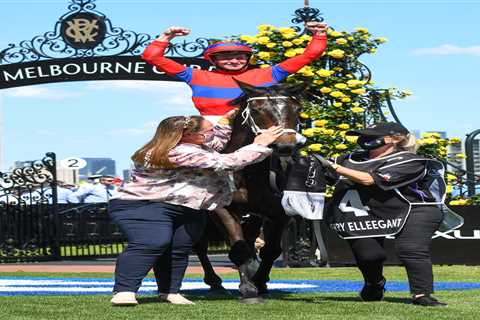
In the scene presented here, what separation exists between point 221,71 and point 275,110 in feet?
6.13

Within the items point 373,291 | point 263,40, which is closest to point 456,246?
point 263,40

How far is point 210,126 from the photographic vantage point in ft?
26.4

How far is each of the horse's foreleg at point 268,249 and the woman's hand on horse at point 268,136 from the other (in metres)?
1.48

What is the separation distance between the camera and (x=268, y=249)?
938 cm

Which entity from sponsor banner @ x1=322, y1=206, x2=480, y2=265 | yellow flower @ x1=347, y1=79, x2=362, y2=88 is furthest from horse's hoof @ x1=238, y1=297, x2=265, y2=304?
yellow flower @ x1=347, y1=79, x2=362, y2=88

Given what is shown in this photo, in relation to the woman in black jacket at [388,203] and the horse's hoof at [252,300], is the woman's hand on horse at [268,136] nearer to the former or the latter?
the woman in black jacket at [388,203]

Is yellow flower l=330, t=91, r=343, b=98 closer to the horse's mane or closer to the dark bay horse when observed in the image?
the dark bay horse

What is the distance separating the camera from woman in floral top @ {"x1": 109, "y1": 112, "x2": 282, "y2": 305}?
767 cm

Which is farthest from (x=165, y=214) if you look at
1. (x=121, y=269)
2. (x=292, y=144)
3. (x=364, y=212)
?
(x=364, y=212)

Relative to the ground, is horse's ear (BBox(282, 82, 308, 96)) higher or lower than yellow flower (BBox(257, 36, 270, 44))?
lower

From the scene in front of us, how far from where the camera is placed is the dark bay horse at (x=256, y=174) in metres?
8.03

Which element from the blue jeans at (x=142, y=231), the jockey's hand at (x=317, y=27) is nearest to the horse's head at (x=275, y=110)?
the blue jeans at (x=142, y=231)

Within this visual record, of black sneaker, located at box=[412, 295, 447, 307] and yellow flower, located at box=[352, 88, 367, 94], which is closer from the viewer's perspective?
black sneaker, located at box=[412, 295, 447, 307]

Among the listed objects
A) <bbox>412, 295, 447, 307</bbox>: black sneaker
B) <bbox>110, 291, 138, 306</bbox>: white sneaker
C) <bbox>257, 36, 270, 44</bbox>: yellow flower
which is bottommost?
<bbox>412, 295, 447, 307</bbox>: black sneaker
